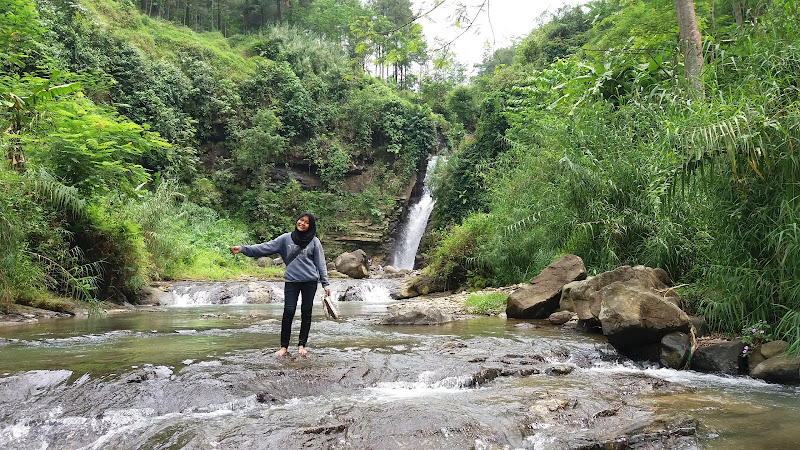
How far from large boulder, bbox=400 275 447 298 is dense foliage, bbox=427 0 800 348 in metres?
0.36

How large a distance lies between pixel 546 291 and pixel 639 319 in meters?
3.43

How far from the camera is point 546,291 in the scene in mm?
9125

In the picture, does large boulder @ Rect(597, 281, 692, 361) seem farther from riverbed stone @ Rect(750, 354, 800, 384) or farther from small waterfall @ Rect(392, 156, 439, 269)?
small waterfall @ Rect(392, 156, 439, 269)

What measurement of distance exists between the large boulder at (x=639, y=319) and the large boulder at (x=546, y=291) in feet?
8.76

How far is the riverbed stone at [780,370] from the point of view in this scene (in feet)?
15.2

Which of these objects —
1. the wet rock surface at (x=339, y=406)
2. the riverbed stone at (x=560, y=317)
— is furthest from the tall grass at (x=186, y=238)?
the riverbed stone at (x=560, y=317)

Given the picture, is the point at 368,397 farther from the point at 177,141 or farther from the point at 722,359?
the point at 177,141

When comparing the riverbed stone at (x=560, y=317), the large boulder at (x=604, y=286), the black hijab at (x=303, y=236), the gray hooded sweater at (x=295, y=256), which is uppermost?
the black hijab at (x=303, y=236)

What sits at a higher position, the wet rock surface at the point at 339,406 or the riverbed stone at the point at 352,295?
the wet rock surface at the point at 339,406

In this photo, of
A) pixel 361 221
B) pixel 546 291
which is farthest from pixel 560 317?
pixel 361 221

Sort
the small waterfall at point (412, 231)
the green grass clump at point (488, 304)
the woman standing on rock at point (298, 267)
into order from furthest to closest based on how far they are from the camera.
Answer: the small waterfall at point (412, 231), the green grass clump at point (488, 304), the woman standing on rock at point (298, 267)

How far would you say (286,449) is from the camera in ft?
10.5

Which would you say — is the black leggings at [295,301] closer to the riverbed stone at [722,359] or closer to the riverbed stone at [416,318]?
the riverbed stone at [416,318]

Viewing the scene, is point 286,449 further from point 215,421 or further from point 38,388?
point 38,388
